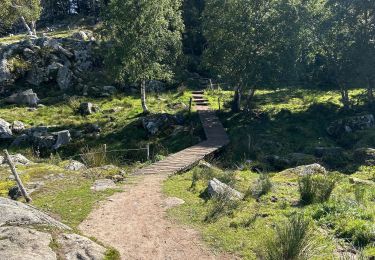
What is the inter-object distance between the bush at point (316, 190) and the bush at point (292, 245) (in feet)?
17.9

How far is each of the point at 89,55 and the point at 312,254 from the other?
41.8 metres

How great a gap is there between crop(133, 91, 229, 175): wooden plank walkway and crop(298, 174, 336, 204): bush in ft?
27.5

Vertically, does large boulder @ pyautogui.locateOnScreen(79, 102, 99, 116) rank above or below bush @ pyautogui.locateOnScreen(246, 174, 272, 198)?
above

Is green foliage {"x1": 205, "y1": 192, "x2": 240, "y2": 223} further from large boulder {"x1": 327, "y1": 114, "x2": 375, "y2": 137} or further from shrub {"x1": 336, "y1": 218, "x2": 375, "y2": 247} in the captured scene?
large boulder {"x1": 327, "y1": 114, "x2": 375, "y2": 137}

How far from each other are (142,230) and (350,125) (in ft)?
84.1

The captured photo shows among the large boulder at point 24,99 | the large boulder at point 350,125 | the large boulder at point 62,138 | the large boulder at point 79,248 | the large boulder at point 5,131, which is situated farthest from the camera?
the large boulder at point 24,99

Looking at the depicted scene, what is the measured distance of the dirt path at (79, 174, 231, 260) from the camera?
1154 cm

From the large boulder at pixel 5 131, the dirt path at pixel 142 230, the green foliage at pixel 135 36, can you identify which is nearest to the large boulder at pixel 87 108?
the green foliage at pixel 135 36

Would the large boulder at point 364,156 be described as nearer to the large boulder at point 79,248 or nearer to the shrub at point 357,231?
the shrub at point 357,231

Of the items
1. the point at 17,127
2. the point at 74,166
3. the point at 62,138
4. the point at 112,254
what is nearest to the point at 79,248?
the point at 112,254

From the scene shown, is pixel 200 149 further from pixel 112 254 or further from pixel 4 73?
pixel 4 73

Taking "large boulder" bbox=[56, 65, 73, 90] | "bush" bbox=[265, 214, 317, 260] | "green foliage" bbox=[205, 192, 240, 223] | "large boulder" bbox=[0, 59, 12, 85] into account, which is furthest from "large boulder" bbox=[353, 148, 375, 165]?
"large boulder" bbox=[0, 59, 12, 85]

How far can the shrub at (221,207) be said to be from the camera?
45.9 feet

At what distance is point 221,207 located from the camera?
14.4 metres
